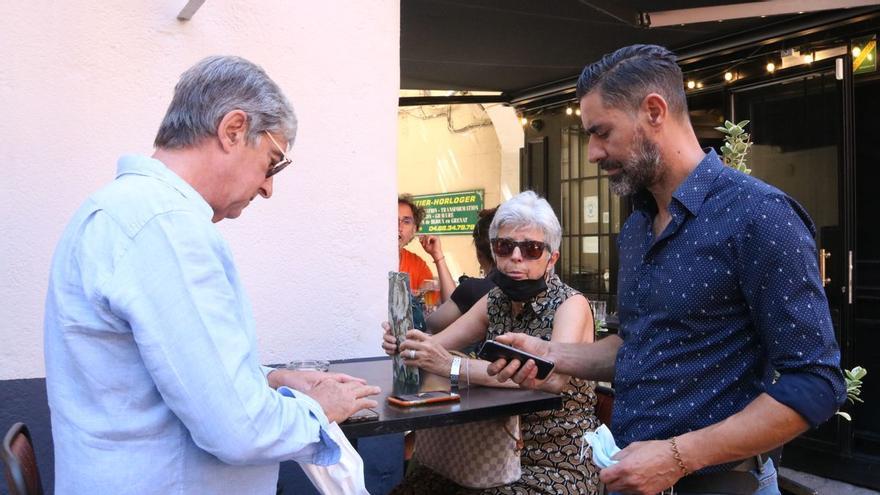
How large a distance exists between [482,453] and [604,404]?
750mm

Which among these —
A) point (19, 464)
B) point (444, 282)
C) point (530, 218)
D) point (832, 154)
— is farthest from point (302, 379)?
point (832, 154)

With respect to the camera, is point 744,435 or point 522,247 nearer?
point 744,435

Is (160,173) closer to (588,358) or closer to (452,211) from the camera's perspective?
(588,358)

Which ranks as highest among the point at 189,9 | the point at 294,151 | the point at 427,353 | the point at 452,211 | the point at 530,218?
the point at 189,9

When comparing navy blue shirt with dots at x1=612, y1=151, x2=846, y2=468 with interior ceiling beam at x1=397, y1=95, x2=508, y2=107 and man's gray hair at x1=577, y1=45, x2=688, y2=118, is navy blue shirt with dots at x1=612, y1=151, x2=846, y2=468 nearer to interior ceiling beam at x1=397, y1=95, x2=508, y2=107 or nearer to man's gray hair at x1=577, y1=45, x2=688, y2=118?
man's gray hair at x1=577, y1=45, x2=688, y2=118

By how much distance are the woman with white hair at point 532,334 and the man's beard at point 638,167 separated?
841mm

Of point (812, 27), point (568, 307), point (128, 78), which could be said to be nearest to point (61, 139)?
point (128, 78)

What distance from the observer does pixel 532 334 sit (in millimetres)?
3018

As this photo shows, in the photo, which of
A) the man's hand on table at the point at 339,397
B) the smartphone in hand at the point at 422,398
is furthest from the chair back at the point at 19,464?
the smartphone in hand at the point at 422,398

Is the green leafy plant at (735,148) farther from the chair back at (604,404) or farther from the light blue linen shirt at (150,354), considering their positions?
the light blue linen shirt at (150,354)

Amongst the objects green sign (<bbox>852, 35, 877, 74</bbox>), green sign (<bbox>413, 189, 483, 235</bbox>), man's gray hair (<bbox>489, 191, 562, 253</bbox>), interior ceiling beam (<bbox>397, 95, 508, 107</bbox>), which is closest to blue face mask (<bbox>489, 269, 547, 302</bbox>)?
man's gray hair (<bbox>489, 191, 562, 253</bbox>)

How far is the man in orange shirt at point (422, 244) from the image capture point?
5.18 metres

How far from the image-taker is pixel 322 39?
3467 mm

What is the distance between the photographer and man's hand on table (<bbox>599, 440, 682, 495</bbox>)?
1.59 metres
